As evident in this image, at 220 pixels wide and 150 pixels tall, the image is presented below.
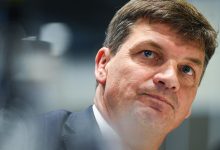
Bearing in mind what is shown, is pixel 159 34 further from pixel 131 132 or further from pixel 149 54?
pixel 131 132

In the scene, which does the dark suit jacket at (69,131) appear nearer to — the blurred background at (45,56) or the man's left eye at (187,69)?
the blurred background at (45,56)

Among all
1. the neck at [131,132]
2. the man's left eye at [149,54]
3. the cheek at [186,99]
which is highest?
the man's left eye at [149,54]

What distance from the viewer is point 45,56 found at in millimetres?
667

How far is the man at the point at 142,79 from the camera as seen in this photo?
0.68 metres

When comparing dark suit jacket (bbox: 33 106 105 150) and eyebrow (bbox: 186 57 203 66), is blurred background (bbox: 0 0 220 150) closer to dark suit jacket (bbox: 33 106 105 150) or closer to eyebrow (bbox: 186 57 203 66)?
dark suit jacket (bbox: 33 106 105 150)

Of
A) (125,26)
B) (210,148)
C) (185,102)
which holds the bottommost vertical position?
(210,148)

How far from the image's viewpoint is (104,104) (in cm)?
75

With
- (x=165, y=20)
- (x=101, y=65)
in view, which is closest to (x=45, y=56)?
(x=101, y=65)

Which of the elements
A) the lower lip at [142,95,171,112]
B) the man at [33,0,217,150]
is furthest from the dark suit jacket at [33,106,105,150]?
the lower lip at [142,95,171,112]

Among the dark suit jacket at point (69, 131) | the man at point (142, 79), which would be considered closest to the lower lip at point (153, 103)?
the man at point (142, 79)

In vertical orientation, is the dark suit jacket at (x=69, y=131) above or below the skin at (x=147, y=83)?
below

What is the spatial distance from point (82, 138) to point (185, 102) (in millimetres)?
195

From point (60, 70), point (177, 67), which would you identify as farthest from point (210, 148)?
point (60, 70)

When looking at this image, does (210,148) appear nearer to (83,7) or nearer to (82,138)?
(82,138)
